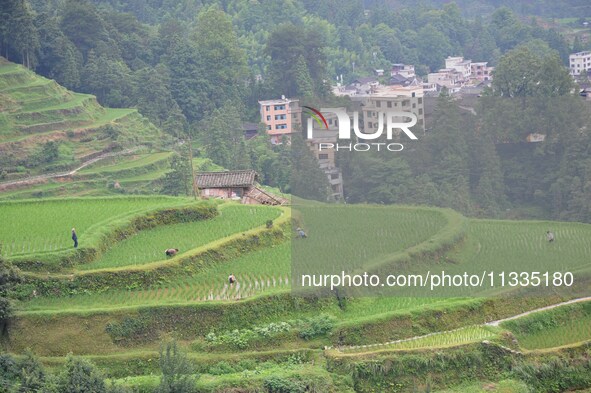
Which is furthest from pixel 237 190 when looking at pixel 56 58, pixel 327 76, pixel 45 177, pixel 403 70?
pixel 403 70

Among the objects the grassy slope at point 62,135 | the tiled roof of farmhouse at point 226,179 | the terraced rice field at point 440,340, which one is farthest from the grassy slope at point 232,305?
the grassy slope at point 62,135

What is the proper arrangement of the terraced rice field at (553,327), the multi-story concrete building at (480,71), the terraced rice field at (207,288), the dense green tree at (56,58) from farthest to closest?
the multi-story concrete building at (480,71), the dense green tree at (56,58), the terraced rice field at (553,327), the terraced rice field at (207,288)

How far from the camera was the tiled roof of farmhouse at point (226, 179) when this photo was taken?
107 ft

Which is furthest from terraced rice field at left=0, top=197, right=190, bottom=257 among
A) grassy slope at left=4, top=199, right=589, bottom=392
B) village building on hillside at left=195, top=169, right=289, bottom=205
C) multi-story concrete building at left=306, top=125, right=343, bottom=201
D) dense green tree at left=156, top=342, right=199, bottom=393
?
dense green tree at left=156, top=342, right=199, bottom=393

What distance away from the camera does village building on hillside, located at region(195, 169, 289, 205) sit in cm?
3259

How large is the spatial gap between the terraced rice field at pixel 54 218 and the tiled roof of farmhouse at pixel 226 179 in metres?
1.50

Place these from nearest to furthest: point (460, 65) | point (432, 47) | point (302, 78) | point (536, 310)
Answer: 1. point (536, 310)
2. point (302, 78)
3. point (460, 65)
4. point (432, 47)

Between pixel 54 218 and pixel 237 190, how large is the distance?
16.3ft

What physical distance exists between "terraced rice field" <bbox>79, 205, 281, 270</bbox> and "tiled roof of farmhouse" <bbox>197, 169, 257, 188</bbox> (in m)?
1.44

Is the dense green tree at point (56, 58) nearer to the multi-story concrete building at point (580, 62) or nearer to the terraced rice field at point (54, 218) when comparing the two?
the terraced rice field at point (54, 218)

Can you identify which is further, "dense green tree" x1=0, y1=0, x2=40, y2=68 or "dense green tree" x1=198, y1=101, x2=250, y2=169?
"dense green tree" x1=0, y1=0, x2=40, y2=68

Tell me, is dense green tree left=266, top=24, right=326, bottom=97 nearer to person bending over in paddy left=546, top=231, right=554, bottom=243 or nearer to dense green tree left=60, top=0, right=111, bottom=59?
dense green tree left=60, top=0, right=111, bottom=59

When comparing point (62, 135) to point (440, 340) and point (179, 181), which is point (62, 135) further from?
point (440, 340)

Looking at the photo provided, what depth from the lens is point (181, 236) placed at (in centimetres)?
2855
